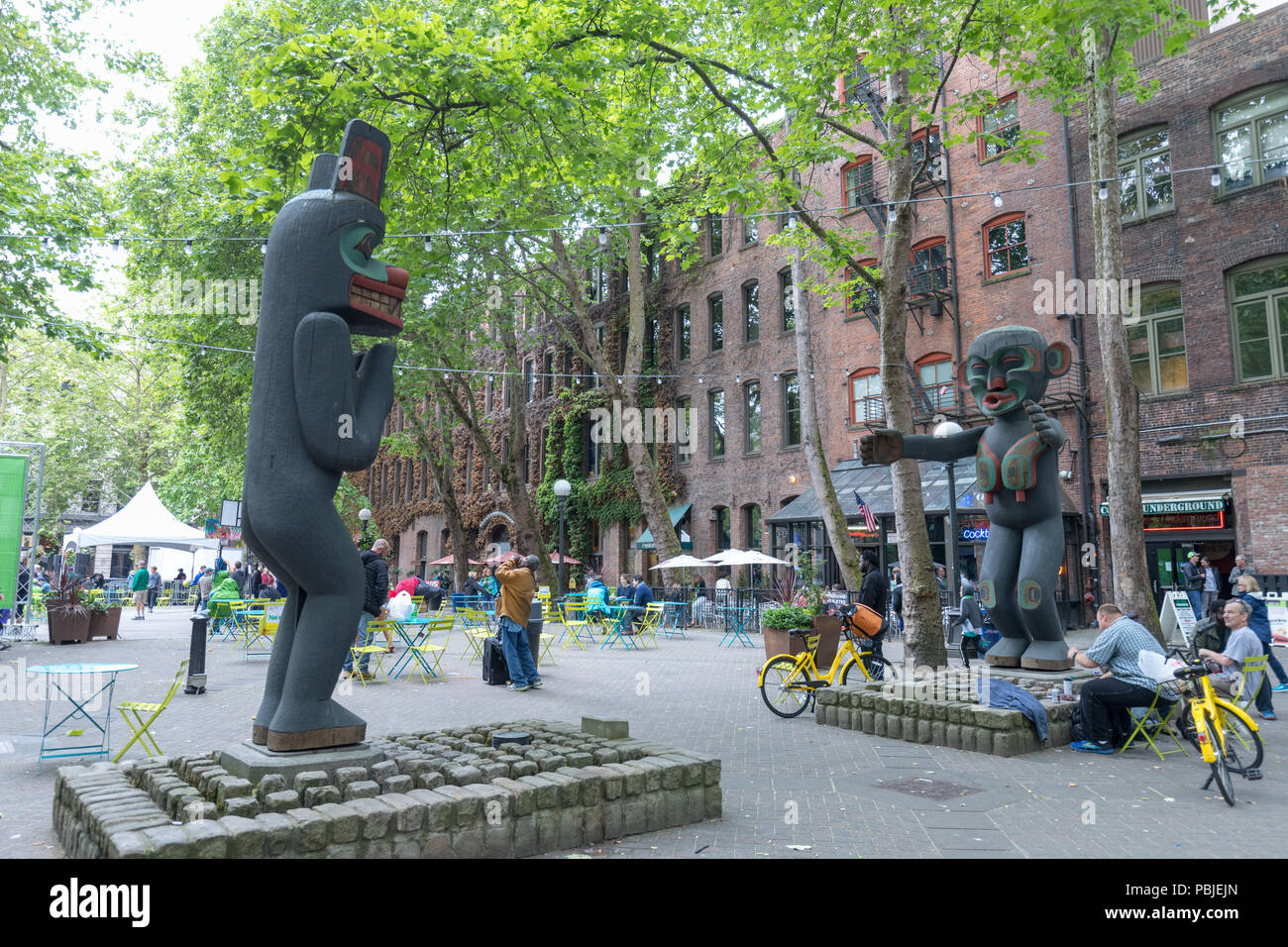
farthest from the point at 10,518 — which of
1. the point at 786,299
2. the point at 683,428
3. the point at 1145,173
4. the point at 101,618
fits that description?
the point at 1145,173

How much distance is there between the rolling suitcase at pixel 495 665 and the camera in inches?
492

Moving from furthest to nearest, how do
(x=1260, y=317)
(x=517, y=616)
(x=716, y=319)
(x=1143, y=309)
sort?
(x=716, y=319) < (x=1143, y=309) < (x=1260, y=317) < (x=517, y=616)

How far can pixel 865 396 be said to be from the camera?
2547cm

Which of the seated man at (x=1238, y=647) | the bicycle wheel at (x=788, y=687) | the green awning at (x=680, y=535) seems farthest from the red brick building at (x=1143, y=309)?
the seated man at (x=1238, y=647)

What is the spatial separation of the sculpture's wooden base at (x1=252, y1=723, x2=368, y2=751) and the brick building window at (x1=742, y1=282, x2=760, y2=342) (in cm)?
2568

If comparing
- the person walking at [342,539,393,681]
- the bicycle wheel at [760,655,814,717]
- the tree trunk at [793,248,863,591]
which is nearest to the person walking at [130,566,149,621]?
the person walking at [342,539,393,681]

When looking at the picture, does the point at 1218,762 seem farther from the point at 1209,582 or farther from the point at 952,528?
the point at 1209,582

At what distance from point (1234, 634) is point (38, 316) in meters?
17.8

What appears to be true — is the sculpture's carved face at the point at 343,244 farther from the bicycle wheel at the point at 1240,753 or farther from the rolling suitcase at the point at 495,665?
the rolling suitcase at the point at 495,665

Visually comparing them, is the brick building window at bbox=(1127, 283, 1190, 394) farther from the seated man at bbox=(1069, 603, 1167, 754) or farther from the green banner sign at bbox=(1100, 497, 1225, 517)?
the seated man at bbox=(1069, 603, 1167, 754)

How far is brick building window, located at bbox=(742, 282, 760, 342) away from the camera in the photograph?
29.8 meters

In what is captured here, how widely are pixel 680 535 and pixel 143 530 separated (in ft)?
54.3

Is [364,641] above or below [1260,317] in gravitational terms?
below

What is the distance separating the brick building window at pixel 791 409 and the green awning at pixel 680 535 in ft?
15.9
